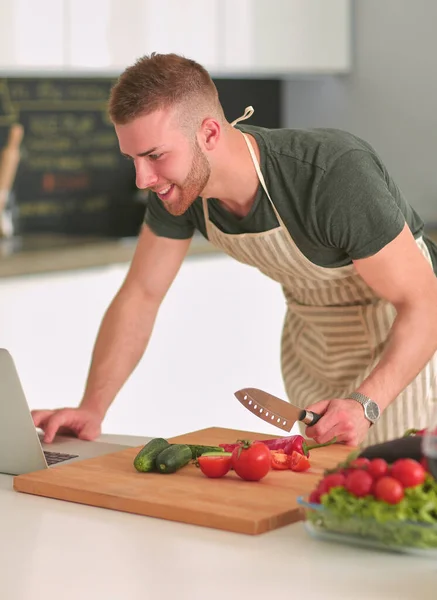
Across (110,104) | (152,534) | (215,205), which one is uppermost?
(110,104)

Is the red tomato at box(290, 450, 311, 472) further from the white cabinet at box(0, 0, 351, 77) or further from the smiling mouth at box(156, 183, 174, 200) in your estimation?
the white cabinet at box(0, 0, 351, 77)

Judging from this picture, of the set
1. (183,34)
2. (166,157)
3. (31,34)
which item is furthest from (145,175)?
(183,34)

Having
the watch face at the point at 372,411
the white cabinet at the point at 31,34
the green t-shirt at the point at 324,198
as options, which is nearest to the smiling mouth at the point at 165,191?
the green t-shirt at the point at 324,198

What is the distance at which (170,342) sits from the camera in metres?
3.83

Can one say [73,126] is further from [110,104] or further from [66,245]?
[110,104]

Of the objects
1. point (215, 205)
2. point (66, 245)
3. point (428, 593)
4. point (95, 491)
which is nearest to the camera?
point (428, 593)

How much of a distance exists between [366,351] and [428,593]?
1.27m

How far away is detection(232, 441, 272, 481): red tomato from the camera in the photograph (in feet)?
5.40

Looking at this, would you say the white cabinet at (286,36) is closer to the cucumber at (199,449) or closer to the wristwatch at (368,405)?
the wristwatch at (368,405)

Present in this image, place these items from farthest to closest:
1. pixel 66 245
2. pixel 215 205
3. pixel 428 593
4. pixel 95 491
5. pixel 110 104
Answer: pixel 66 245 < pixel 215 205 < pixel 110 104 < pixel 95 491 < pixel 428 593

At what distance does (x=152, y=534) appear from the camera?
1490mm

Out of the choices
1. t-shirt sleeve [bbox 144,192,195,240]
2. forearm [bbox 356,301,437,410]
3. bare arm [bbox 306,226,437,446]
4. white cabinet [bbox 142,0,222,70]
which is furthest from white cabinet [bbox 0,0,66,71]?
forearm [bbox 356,301,437,410]

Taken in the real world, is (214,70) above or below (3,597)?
above

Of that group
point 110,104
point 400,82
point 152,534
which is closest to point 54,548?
point 152,534
